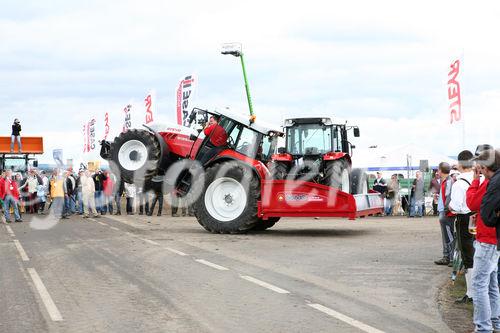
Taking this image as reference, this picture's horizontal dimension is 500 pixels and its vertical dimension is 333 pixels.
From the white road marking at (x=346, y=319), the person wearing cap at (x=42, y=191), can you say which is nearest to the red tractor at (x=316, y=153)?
the white road marking at (x=346, y=319)

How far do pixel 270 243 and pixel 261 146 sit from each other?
130 inches

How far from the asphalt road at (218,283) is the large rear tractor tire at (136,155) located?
152 centimetres

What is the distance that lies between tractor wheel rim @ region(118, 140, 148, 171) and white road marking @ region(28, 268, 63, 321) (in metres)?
6.47

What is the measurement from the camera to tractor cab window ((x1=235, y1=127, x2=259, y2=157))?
17.6 meters

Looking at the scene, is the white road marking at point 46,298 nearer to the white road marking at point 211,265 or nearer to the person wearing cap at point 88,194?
the white road marking at point 211,265

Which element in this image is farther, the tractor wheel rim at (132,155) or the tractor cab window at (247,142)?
the tractor cab window at (247,142)

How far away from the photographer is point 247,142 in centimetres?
1767

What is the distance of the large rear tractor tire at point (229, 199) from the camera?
17.1m

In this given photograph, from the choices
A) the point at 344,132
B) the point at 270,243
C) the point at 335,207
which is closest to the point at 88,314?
the point at 270,243

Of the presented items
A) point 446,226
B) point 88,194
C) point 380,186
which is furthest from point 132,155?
point 380,186

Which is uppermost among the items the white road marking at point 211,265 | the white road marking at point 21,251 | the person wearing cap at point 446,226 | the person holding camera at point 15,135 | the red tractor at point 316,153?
the person holding camera at point 15,135

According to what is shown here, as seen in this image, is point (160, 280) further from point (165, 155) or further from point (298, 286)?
point (165, 155)

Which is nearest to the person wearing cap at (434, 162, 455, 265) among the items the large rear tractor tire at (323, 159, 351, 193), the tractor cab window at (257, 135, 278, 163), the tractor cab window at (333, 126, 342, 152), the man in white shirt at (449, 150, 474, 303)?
the man in white shirt at (449, 150, 474, 303)

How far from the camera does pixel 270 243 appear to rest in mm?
15586
